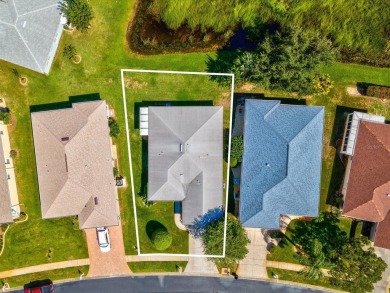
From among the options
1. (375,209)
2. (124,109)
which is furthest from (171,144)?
(375,209)

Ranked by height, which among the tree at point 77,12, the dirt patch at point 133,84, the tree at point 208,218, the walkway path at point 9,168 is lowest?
the tree at point 208,218

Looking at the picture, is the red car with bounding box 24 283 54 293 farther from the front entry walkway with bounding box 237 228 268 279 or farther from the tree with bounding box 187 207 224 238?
the front entry walkway with bounding box 237 228 268 279

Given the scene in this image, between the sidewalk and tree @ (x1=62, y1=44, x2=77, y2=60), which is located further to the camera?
the sidewalk

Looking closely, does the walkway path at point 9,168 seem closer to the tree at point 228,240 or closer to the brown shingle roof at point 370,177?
the tree at point 228,240

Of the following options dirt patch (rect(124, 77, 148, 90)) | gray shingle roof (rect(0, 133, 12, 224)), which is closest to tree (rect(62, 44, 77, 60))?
dirt patch (rect(124, 77, 148, 90))

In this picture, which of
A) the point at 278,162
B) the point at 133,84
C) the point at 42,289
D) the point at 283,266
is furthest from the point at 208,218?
the point at 42,289

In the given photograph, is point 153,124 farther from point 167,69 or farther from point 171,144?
point 167,69

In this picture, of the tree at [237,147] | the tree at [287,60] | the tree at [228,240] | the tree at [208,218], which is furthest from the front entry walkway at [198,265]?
the tree at [287,60]

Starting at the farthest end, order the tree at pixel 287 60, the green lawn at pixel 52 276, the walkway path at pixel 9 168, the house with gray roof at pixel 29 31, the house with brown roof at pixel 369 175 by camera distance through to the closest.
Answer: the green lawn at pixel 52 276 → the walkway path at pixel 9 168 → the house with brown roof at pixel 369 175 → the house with gray roof at pixel 29 31 → the tree at pixel 287 60
